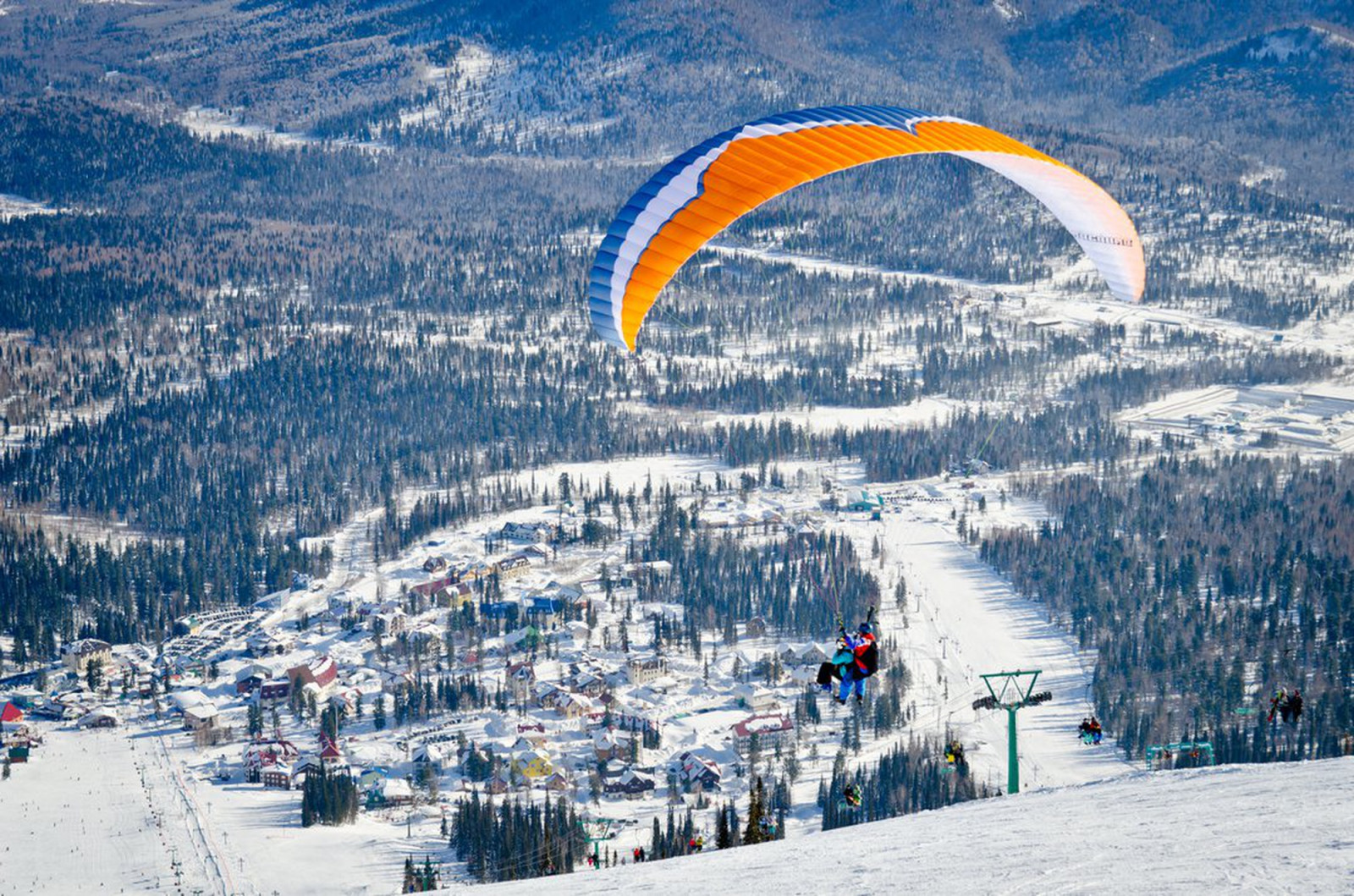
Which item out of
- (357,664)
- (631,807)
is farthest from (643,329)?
(631,807)

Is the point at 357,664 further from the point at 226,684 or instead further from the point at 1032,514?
the point at 1032,514

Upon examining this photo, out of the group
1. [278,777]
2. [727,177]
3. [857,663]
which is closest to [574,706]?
[278,777]

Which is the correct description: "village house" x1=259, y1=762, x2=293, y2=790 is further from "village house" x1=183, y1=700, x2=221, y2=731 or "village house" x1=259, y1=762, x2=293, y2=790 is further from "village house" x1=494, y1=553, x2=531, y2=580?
"village house" x1=494, y1=553, x2=531, y2=580

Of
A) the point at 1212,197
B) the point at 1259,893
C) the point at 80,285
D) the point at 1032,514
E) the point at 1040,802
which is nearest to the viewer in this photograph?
the point at 1259,893

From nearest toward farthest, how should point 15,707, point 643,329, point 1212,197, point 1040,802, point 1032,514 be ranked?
1. point 1040,802
2. point 15,707
3. point 1032,514
4. point 643,329
5. point 1212,197

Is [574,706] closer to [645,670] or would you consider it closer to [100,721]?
[645,670]

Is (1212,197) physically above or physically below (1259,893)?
above

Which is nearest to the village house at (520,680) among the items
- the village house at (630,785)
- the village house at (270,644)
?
the village house at (630,785)

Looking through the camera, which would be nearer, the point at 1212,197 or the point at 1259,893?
the point at 1259,893
